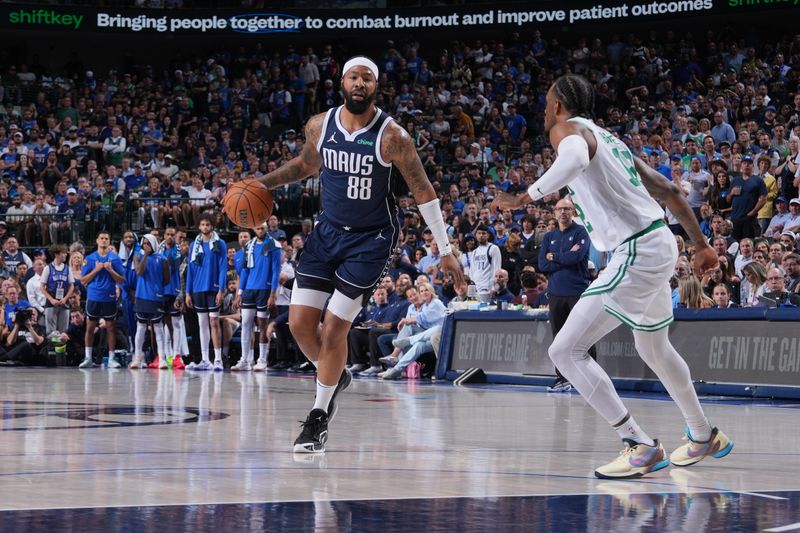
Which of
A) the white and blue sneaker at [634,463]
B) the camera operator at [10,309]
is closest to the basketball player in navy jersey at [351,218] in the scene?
the white and blue sneaker at [634,463]

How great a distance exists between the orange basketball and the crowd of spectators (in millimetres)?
6249

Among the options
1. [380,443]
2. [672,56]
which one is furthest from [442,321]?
[672,56]

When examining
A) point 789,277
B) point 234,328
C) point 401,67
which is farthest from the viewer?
point 401,67

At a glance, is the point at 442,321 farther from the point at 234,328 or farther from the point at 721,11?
the point at 721,11

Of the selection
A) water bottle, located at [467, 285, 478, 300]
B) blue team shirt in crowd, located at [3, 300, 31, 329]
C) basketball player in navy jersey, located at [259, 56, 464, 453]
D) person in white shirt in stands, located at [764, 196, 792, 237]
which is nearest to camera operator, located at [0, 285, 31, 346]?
blue team shirt in crowd, located at [3, 300, 31, 329]

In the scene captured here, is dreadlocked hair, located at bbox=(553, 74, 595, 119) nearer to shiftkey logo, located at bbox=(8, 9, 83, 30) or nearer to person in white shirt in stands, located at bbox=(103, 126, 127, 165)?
person in white shirt in stands, located at bbox=(103, 126, 127, 165)

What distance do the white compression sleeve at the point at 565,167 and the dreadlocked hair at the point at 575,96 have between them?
1.09ft

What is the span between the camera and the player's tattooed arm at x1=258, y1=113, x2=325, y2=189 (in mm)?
7074

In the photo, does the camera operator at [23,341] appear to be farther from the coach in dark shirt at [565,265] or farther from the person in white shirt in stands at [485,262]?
the coach in dark shirt at [565,265]

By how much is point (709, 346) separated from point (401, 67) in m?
18.4

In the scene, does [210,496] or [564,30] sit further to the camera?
[564,30]

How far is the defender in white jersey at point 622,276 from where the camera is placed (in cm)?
574

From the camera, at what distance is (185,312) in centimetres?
1930

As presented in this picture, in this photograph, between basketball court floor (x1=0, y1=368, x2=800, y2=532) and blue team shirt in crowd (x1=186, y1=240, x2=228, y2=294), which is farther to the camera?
blue team shirt in crowd (x1=186, y1=240, x2=228, y2=294)
